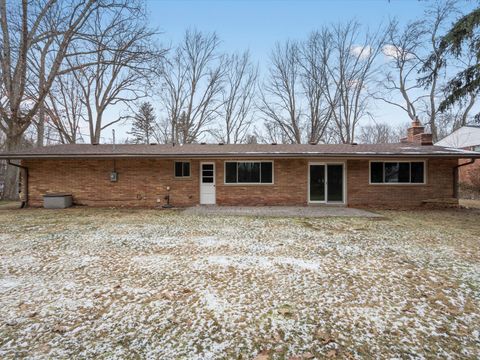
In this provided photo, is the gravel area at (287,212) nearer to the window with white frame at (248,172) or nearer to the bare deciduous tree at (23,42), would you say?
the window with white frame at (248,172)

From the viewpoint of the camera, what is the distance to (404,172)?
1053cm

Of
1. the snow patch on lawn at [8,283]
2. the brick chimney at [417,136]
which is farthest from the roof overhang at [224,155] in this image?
the snow patch on lawn at [8,283]

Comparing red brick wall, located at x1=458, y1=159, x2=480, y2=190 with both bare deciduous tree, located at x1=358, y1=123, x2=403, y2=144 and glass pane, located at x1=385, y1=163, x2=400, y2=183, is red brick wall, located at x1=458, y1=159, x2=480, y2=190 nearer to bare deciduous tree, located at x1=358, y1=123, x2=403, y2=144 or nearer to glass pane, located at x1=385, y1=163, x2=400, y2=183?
glass pane, located at x1=385, y1=163, x2=400, y2=183

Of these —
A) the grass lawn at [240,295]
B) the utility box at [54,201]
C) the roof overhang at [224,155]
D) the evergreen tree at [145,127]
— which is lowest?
the grass lawn at [240,295]

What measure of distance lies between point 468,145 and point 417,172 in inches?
555

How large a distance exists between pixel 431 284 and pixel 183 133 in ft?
72.0

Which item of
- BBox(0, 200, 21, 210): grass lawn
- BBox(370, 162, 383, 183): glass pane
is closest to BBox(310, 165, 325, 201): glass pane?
BBox(370, 162, 383, 183): glass pane

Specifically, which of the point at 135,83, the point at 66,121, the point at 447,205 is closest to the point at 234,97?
the point at 135,83

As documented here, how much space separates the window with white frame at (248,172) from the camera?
421 inches

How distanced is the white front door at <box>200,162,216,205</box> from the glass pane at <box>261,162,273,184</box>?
216cm

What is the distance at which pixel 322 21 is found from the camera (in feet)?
67.8

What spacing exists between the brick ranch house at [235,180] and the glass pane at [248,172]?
0.14 ft

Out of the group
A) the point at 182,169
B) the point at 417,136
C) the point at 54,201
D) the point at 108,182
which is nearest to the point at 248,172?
the point at 182,169

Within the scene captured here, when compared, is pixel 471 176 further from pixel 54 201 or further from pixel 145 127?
pixel 145 127
